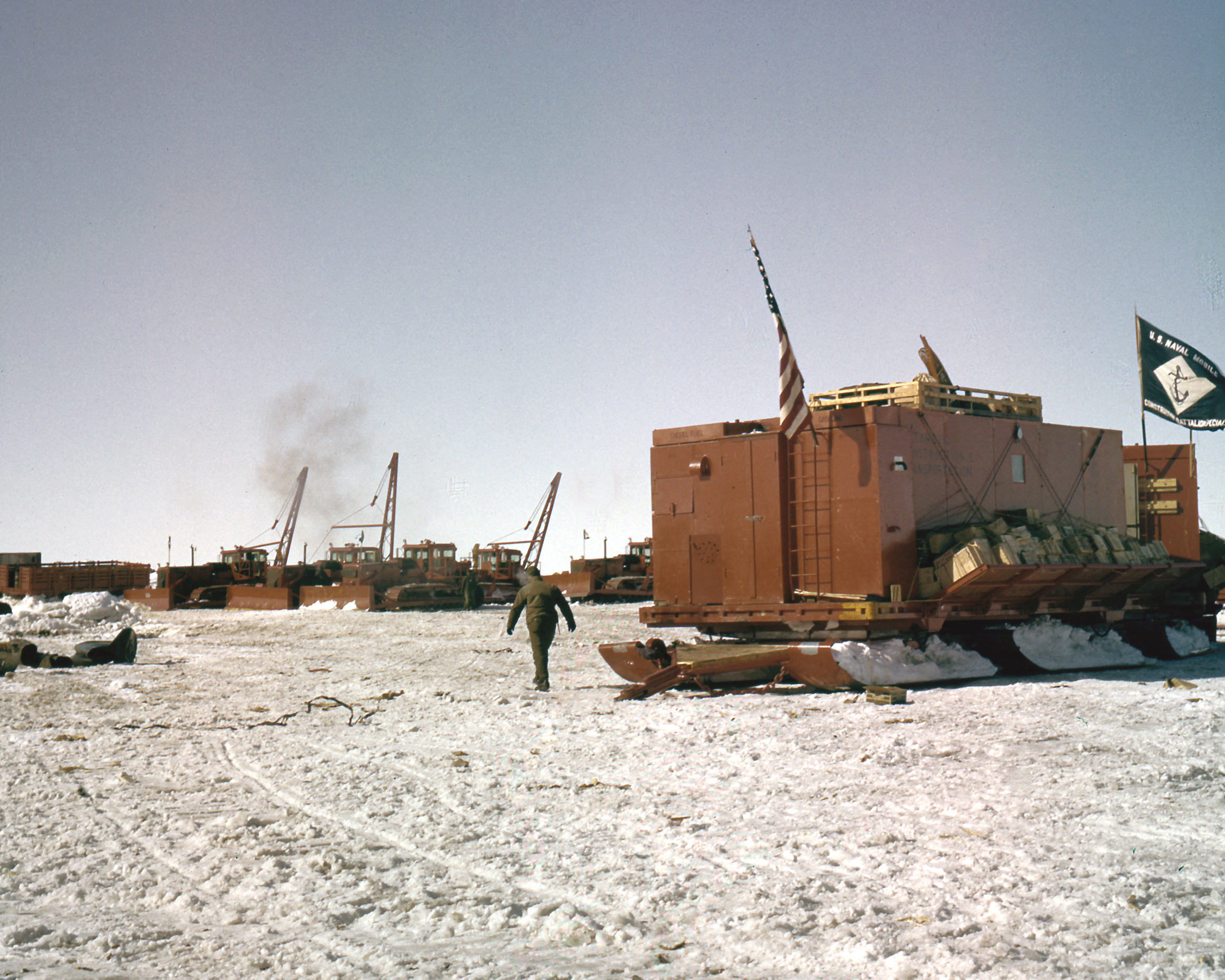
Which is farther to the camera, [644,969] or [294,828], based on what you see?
[294,828]

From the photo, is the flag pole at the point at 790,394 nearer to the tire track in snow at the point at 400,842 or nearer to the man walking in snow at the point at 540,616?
the man walking in snow at the point at 540,616

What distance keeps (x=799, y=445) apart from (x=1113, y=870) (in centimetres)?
843

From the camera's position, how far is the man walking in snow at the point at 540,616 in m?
12.7

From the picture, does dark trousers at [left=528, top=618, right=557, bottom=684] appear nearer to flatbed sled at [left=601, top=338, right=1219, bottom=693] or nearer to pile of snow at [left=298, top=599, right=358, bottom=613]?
flatbed sled at [left=601, top=338, right=1219, bottom=693]

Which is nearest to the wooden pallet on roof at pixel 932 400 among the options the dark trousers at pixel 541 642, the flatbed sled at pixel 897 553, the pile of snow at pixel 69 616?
the flatbed sled at pixel 897 553

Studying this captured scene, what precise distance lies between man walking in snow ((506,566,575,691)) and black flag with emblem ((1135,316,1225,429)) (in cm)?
1279

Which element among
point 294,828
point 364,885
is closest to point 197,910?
point 364,885

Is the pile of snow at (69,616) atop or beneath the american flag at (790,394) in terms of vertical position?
beneath

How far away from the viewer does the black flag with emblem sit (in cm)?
1873

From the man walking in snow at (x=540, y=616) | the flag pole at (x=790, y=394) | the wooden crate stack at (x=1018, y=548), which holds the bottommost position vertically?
the man walking in snow at (x=540, y=616)

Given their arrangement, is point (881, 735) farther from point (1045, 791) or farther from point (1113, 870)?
point (1113, 870)

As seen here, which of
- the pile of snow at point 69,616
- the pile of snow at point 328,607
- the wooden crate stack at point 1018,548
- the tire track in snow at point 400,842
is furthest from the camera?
the pile of snow at point 328,607

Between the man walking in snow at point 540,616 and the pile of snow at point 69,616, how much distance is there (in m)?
17.1

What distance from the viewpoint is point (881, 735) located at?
8234 mm
